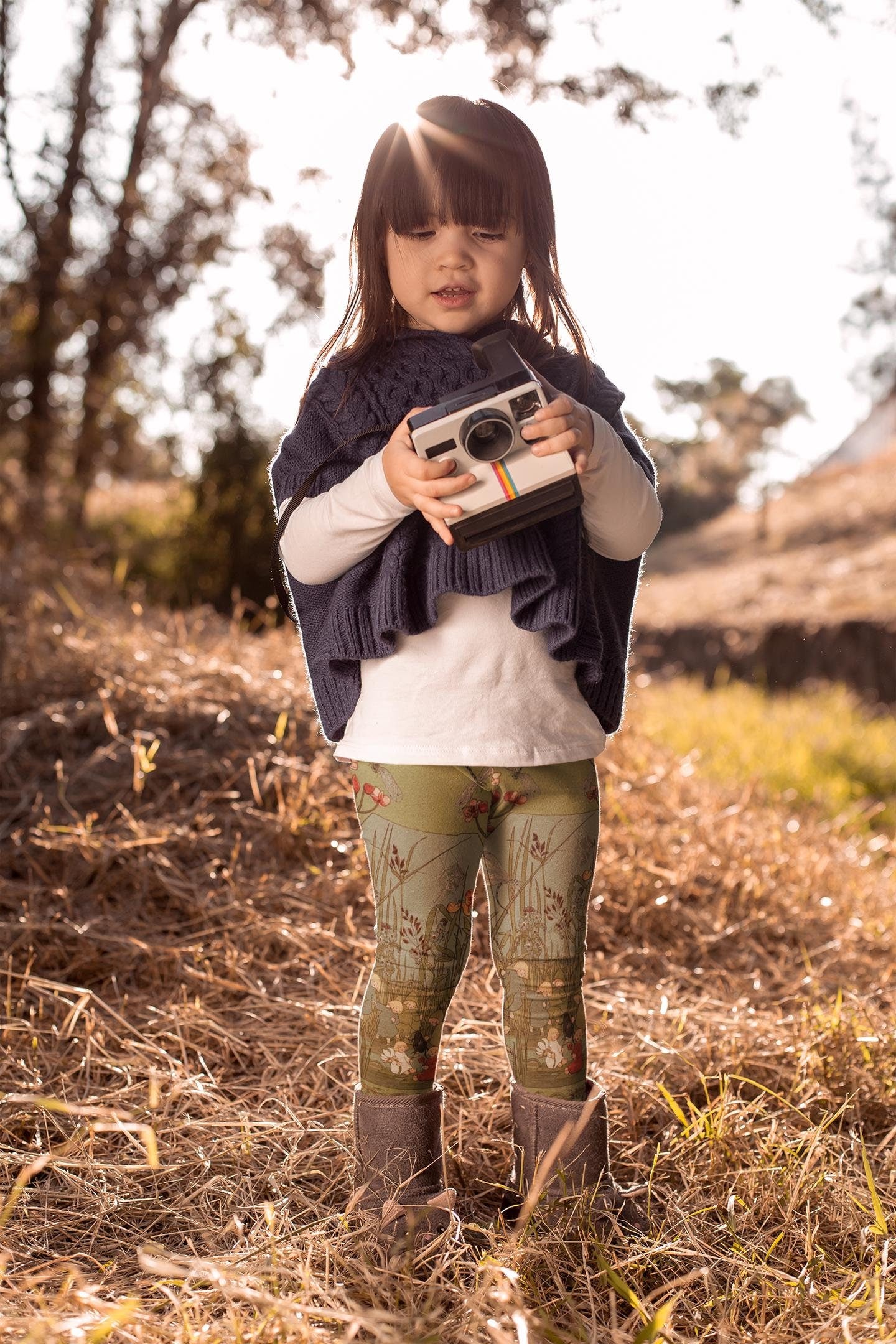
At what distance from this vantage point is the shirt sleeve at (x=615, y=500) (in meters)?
1.46

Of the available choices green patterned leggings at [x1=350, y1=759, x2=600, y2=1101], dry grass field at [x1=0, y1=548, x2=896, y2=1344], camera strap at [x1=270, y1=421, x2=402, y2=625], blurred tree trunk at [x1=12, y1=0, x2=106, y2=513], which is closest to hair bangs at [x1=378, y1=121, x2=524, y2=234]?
camera strap at [x1=270, y1=421, x2=402, y2=625]

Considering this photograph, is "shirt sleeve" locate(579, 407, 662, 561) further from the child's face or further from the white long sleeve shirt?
the child's face

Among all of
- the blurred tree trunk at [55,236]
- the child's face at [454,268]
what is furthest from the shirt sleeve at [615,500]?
the blurred tree trunk at [55,236]

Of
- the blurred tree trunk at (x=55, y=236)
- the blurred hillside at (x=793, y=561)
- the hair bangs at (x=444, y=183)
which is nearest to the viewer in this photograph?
the hair bangs at (x=444, y=183)

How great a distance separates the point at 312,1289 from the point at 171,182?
5.84 m

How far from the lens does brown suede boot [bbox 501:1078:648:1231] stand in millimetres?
→ 1549

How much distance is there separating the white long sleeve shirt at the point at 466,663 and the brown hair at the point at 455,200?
18 cm

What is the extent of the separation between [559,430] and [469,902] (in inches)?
25.5

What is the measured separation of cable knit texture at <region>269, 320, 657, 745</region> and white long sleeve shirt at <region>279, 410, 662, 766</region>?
3 centimetres

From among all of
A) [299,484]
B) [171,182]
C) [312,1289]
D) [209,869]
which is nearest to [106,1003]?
[209,869]

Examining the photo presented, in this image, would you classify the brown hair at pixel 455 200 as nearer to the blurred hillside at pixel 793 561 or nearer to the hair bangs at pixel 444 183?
the hair bangs at pixel 444 183

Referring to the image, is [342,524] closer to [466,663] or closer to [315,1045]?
[466,663]

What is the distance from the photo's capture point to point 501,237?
1512 mm

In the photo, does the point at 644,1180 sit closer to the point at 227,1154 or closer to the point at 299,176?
the point at 227,1154
